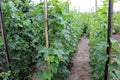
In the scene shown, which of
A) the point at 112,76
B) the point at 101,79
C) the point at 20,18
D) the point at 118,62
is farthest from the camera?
the point at 20,18

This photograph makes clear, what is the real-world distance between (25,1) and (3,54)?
190cm

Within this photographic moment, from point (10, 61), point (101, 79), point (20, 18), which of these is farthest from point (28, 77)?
point (101, 79)

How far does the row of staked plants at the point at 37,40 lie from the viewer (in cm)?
311

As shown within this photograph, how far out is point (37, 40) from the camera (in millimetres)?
4121

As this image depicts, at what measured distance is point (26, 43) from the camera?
173 inches

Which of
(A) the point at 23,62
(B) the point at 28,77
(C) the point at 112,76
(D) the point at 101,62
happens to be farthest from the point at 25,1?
(C) the point at 112,76

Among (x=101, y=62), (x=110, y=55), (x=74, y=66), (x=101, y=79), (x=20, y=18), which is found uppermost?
(x=20, y=18)

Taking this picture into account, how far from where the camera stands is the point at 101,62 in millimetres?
3369

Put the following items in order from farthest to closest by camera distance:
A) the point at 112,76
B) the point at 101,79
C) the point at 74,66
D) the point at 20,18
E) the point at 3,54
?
the point at 74,66
the point at 20,18
the point at 3,54
the point at 101,79
the point at 112,76

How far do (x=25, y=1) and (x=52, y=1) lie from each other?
212cm

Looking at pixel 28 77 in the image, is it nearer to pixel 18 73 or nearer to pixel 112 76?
pixel 18 73

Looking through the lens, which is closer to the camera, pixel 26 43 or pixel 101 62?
Answer: pixel 101 62

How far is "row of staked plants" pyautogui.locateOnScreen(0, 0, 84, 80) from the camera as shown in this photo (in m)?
3.11

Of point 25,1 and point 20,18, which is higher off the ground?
point 25,1
